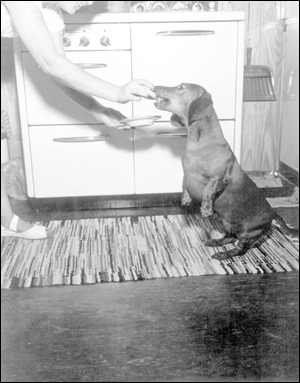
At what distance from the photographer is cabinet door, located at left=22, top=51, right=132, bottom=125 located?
1611 mm

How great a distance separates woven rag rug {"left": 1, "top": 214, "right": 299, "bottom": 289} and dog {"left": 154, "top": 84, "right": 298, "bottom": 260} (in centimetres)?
7

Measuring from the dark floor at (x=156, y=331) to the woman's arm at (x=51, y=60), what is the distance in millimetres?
503

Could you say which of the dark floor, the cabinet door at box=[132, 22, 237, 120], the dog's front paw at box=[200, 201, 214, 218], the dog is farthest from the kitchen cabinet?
the dark floor

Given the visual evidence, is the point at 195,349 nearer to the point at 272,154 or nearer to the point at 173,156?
the point at 173,156

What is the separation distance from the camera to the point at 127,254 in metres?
1.45

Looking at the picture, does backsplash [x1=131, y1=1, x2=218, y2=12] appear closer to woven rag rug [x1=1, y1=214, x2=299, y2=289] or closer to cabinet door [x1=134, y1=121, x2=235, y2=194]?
cabinet door [x1=134, y1=121, x2=235, y2=194]

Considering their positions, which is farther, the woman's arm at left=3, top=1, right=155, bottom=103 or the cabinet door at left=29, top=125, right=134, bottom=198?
the cabinet door at left=29, top=125, right=134, bottom=198

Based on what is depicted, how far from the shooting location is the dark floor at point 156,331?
0.88 m

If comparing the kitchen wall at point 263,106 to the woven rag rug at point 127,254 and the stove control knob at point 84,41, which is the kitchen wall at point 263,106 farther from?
the stove control knob at point 84,41

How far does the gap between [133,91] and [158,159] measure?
64 cm

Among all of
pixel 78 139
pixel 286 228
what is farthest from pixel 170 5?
pixel 286 228

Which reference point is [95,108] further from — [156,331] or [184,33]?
[156,331]

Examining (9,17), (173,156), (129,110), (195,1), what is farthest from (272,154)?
(9,17)

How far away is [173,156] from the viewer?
179 cm
